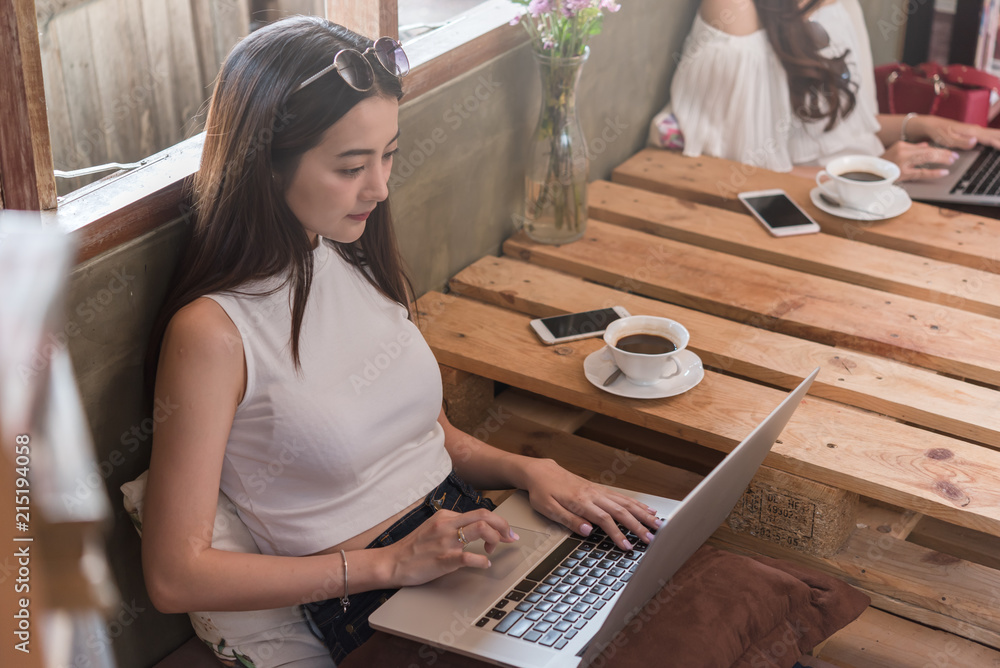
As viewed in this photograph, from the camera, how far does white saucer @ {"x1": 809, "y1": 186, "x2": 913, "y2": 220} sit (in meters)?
2.12

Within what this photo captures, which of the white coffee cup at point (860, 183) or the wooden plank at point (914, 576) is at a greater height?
the white coffee cup at point (860, 183)

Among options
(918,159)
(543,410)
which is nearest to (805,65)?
(918,159)

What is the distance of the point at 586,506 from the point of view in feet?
4.41

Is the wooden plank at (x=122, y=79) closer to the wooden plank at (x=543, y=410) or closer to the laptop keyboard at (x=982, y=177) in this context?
the wooden plank at (x=543, y=410)

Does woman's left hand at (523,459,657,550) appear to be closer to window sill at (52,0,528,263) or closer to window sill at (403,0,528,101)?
window sill at (52,0,528,263)

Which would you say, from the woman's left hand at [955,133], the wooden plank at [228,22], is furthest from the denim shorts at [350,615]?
the woman's left hand at [955,133]

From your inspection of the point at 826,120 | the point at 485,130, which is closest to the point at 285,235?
the point at 485,130

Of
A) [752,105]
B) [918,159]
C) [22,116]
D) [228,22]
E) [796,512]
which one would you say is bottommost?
[796,512]

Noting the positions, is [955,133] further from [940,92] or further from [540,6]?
[540,6]

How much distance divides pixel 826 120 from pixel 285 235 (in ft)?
5.91

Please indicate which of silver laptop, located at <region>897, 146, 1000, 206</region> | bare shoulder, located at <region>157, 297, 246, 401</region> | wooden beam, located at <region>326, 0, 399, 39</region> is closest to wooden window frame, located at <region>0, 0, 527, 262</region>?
bare shoulder, located at <region>157, 297, 246, 401</region>

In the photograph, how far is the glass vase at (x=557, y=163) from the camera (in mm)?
1900

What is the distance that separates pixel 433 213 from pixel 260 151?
743mm

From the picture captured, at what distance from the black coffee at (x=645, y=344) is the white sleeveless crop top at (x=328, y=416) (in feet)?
1.13
